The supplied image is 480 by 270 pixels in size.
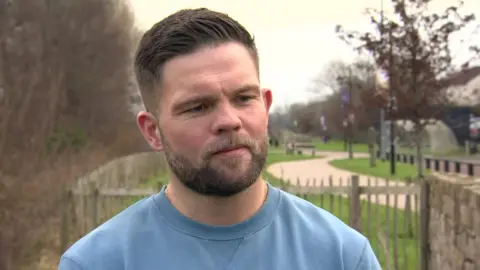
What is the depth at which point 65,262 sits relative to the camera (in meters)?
1.41

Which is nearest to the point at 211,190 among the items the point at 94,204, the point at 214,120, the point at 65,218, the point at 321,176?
the point at 214,120

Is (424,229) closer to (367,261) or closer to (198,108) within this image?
(367,261)

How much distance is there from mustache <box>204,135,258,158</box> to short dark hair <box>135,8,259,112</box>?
0.23 meters

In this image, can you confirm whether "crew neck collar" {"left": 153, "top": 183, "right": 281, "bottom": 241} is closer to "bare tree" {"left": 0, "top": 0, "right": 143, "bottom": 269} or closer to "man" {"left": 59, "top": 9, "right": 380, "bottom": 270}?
"man" {"left": 59, "top": 9, "right": 380, "bottom": 270}

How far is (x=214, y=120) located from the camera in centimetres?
138

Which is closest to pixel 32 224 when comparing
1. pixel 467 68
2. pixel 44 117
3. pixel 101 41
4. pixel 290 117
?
pixel 44 117

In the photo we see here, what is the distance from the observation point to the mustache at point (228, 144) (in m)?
1.36

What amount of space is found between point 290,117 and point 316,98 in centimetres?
1013

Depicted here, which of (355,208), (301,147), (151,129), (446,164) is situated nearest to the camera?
(151,129)

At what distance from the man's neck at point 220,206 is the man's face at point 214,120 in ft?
0.10

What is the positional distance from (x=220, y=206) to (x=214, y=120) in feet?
0.69

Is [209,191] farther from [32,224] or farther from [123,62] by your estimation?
[123,62]

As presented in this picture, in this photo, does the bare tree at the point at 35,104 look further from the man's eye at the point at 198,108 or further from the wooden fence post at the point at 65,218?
the man's eye at the point at 198,108

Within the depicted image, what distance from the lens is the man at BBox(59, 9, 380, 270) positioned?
54.4 inches
